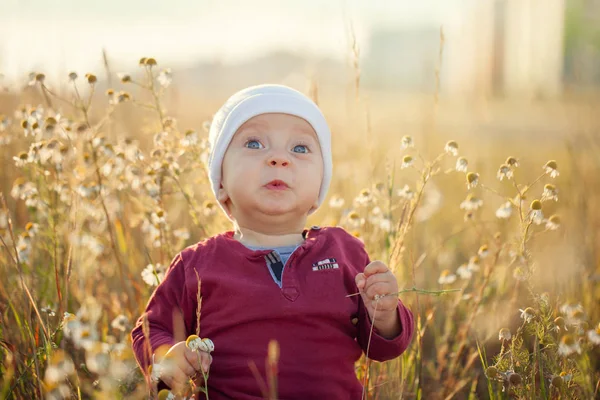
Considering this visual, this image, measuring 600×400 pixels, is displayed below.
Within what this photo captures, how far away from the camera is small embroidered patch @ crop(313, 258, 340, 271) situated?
2526 millimetres

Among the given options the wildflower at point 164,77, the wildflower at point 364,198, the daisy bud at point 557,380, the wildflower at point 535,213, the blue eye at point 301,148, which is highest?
the wildflower at point 164,77

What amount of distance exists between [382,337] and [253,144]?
2.92ft

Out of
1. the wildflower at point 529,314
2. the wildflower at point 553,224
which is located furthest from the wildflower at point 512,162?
the wildflower at point 529,314

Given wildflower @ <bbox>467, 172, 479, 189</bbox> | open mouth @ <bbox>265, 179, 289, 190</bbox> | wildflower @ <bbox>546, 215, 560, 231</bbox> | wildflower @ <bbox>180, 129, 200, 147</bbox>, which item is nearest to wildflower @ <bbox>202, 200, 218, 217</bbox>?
wildflower @ <bbox>180, 129, 200, 147</bbox>

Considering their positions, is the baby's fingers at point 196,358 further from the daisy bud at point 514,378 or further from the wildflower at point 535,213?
the wildflower at point 535,213

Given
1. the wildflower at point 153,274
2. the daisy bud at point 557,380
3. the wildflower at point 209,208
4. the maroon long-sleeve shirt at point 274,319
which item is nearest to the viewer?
the daisy bud at point 557,380

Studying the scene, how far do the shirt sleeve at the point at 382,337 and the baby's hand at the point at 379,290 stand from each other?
0.05 meters

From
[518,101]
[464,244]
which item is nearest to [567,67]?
[518,101]

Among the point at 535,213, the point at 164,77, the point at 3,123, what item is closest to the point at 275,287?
the point at 535,213

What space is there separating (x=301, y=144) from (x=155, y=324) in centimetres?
89

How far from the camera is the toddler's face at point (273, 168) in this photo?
256 cm

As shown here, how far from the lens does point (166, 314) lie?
2.51 metres

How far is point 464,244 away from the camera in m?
5.32

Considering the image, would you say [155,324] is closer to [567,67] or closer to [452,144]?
[452,144]
